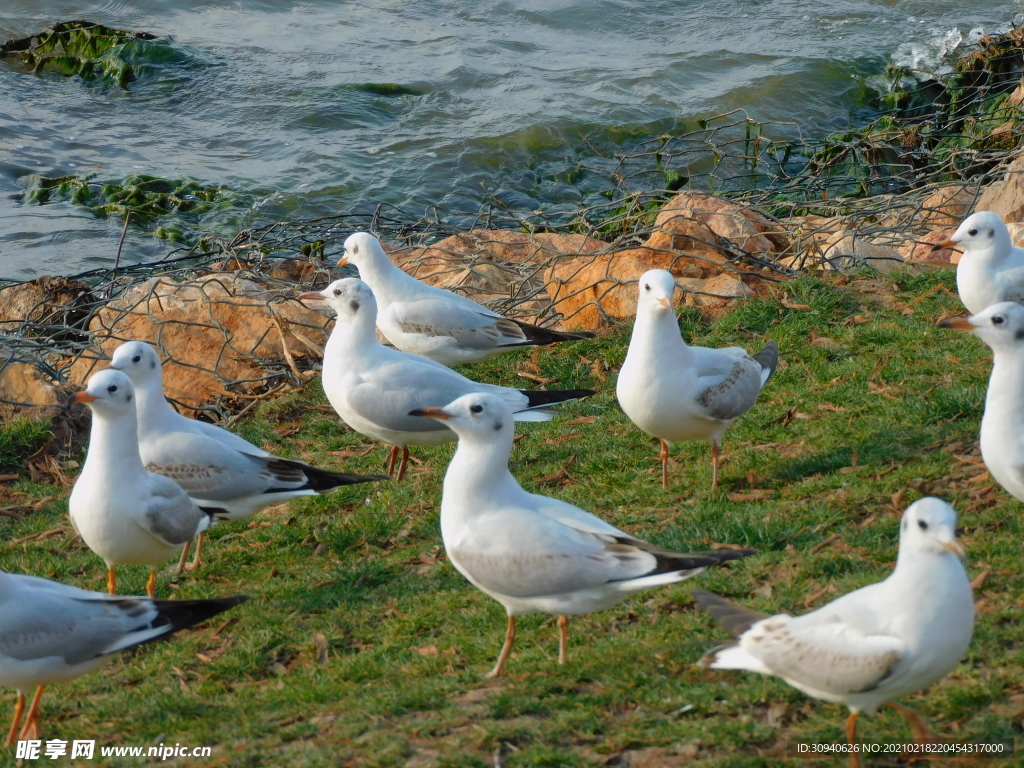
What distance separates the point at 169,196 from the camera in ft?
50.4

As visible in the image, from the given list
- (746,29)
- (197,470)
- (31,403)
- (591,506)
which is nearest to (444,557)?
(591,506)

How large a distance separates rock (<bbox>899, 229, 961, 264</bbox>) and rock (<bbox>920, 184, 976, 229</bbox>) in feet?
0.90

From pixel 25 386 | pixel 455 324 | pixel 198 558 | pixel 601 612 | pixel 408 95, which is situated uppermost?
pixel 408 95

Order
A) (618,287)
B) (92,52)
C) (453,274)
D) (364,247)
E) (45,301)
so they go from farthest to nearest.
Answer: (92,52), (453,274), (45,301), (618,287), (364,247)

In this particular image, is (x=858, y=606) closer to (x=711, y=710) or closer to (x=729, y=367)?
(x=711, y=710)

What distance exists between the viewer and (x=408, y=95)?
61.6 feet

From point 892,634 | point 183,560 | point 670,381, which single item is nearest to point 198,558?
point 183,560

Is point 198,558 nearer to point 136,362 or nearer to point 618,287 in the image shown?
point 136,362

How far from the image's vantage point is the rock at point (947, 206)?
426 inches

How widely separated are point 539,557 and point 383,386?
2620mm

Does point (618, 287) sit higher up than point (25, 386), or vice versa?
point (618, 287)

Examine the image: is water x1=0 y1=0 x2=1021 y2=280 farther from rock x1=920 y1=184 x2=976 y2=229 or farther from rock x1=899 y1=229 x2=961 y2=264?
rock x1=899 y1=229 x2=961 y2=264

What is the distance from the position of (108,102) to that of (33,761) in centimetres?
1581

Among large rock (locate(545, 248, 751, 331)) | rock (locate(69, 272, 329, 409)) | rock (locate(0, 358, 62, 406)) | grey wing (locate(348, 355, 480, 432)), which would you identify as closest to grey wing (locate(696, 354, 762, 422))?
grey wing (locate(348, 355, 480, 432))
